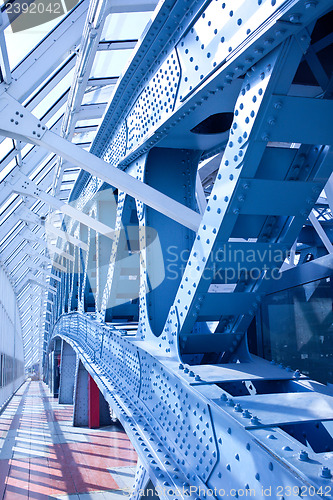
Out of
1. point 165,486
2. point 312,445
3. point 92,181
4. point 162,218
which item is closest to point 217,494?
point 165,486

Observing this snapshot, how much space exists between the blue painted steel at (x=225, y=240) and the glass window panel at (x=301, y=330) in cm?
94

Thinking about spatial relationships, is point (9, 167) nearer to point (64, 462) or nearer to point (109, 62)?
point (109, 62)

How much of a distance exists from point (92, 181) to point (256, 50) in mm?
8037

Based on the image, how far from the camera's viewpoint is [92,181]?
398 inches

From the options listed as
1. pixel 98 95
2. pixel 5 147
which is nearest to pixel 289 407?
pixel 98 95

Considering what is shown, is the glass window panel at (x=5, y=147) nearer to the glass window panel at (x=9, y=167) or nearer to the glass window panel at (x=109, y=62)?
the glass window panel at (x=9, y=167)

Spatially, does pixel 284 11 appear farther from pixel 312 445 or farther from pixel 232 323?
pixel 312 445

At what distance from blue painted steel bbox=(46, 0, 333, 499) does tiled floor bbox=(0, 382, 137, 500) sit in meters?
4.92

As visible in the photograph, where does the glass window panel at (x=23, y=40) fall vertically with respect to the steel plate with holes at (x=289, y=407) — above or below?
above

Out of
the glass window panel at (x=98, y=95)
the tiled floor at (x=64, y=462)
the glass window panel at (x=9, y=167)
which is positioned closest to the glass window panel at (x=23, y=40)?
the glass window panel at (x=98, y=95)

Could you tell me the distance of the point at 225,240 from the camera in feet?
9.45

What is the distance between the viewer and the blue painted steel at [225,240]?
225 cm

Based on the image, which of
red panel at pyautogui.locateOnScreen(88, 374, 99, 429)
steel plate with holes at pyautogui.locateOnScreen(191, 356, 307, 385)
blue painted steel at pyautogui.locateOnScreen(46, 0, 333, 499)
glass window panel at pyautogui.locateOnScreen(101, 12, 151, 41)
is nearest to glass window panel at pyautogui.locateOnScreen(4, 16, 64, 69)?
glass window panel at pyautogui.locateOnScreen(101, 12, 151, 41)

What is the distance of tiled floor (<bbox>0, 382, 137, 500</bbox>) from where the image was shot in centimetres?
852
